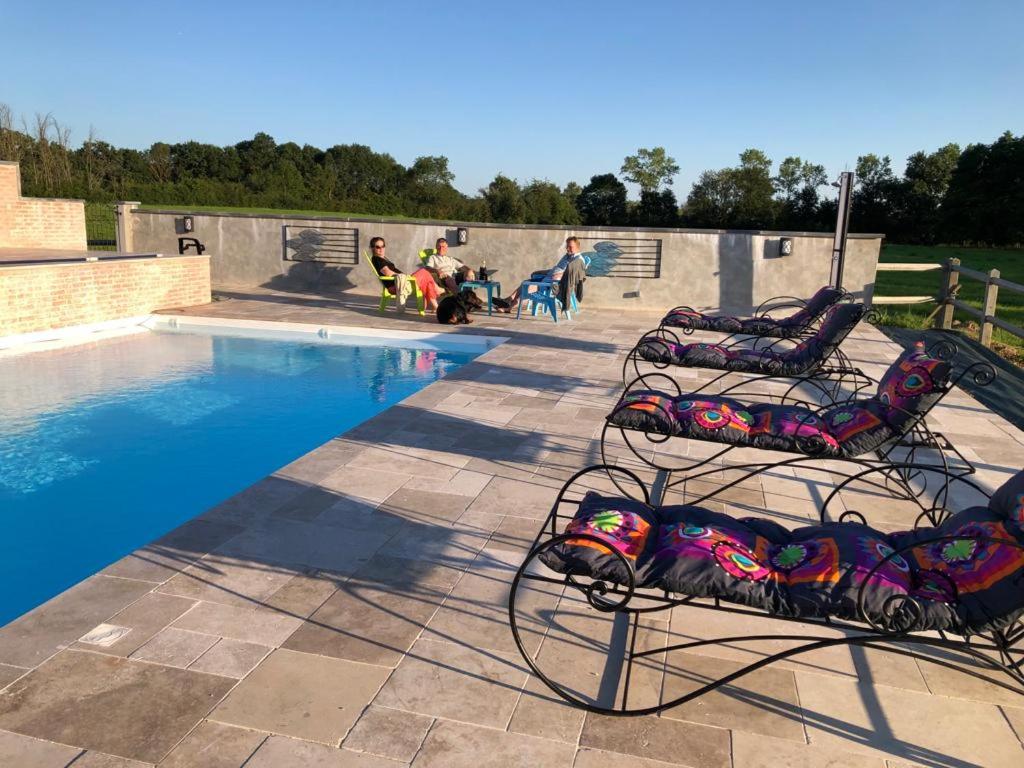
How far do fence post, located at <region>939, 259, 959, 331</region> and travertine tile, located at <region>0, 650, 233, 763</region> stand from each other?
36.2 feet

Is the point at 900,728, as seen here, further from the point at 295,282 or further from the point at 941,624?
the point at 295,282

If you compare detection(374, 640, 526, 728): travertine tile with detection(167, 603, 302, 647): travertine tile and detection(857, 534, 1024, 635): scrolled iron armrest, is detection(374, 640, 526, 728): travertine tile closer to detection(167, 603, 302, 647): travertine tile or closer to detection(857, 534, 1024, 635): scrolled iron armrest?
detection(167, 603, 302, 647): travertine tile

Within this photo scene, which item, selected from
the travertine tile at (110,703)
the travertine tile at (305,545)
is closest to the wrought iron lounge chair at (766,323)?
the travertine tile at (305,545)

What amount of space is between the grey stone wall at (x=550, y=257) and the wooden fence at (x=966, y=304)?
2.93ft

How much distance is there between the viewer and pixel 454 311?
10.9m

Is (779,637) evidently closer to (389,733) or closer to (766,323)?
(389,733)

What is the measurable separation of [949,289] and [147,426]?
10.2 metres

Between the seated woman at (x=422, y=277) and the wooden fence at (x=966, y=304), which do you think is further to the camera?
the seated woman at (x=422, y=277)

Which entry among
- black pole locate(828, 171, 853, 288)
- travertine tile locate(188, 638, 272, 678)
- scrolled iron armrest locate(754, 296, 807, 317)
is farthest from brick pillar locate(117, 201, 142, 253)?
travertine tile locate(188, 638, 272, 678)

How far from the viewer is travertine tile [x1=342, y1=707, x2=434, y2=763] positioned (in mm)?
2373

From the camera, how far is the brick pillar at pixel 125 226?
1482 cm

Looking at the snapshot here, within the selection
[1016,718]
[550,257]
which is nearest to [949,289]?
[550,257]

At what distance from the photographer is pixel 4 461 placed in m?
5.80

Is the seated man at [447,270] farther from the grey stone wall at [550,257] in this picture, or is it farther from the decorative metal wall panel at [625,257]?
the decorative metal wall panel at [625,257]
